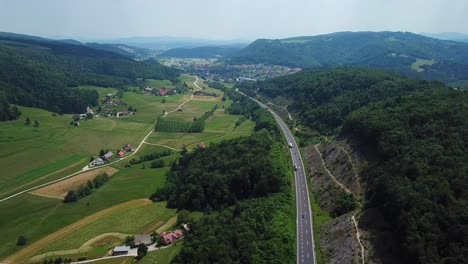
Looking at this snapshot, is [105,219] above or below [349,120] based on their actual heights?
below

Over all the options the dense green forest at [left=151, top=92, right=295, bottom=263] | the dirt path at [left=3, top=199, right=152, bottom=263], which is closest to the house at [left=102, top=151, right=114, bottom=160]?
the dense green forest at [left=151, top=92, right=295, bottom=263]

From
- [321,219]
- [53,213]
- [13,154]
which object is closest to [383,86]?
[321,219]

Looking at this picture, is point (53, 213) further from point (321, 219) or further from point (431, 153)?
point (431, 153)

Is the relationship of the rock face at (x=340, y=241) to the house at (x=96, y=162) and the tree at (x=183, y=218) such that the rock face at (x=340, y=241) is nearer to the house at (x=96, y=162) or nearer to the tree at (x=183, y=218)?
the tree at (x=183, y=218)

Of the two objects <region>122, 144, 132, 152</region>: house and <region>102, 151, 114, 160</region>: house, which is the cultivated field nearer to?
<region>102, 151, 114, 160</region>: house

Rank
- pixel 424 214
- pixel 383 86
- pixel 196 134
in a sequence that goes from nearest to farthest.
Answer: pixel 424 214 < pixel 383 86 < pixel 196 134

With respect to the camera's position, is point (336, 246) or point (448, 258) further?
point (336, 246)
